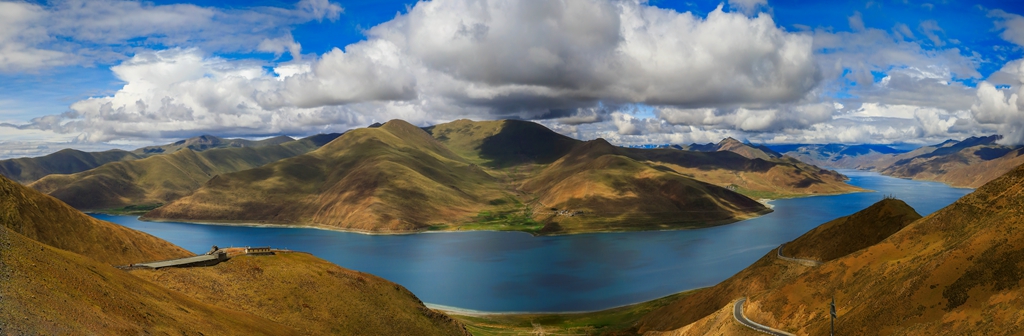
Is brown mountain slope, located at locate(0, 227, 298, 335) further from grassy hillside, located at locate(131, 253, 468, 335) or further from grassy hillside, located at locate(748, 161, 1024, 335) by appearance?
grassy hillside, located at locate(748, 161, 1024, 335)

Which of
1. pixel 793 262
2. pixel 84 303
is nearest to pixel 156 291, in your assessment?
pixel 84 303

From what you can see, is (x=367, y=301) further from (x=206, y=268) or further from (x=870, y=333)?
(x=870, y=333)

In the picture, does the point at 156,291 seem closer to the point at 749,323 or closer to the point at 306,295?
the point at 306,295

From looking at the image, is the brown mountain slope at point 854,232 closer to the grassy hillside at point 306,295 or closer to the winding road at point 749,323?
the winding road at point 749,323

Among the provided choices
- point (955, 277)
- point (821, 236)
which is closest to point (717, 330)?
point (955, 277)

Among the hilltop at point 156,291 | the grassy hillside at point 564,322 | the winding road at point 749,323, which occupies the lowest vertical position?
the grassy hillside at point 564,322

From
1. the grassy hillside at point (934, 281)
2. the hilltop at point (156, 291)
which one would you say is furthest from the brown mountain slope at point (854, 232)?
the hilltop at point (156, 291)

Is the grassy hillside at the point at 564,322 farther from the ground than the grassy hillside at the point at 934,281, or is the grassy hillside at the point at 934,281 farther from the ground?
the grassy hillside at the point at 934,281
